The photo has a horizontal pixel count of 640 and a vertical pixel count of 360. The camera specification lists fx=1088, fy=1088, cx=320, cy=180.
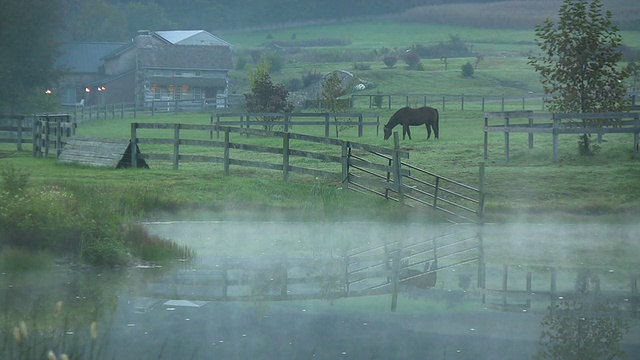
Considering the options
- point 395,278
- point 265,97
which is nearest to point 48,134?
point 395,278

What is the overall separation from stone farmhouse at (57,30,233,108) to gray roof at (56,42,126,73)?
10 cm

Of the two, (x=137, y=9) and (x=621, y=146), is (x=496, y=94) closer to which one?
(x=621, y=146)

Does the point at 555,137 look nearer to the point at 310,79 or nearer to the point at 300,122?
the point at 300,122

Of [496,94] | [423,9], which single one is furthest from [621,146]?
[423,9]

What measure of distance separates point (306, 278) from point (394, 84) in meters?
75.4

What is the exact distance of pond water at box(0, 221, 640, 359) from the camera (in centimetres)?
1154

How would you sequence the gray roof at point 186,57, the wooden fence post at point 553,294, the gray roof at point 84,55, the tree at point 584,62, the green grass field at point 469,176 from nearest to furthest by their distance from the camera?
the wooden fence post at point 553,294 < the green grass field at point 469,176 < the tree at point 584,62 < the gray roof at point 186,57 < the gray roof at point 84,55

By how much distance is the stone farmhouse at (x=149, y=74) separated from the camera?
95.5 meters

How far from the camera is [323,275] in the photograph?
53.8 feet

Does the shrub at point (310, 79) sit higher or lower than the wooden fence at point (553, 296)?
higher

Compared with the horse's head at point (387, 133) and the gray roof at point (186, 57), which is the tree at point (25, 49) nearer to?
the gray roof at point (186, 57)

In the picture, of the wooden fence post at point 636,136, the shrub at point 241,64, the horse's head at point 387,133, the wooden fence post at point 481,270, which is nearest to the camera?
the wooden fence post at point 481,270

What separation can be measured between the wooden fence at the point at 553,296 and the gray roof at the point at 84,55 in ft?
295

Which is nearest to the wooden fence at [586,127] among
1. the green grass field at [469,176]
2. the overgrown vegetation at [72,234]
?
the green grass field at [469,176]
